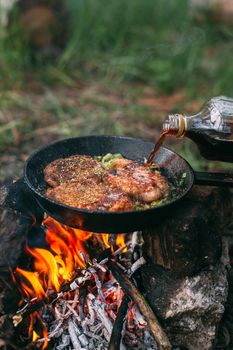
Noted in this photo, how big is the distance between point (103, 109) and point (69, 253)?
3447mm

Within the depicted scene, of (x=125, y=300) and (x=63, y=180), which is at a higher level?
(x=63, y=180)

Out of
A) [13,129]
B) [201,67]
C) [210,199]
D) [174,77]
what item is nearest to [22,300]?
[210,199]

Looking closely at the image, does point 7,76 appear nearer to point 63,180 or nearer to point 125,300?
point 63,180

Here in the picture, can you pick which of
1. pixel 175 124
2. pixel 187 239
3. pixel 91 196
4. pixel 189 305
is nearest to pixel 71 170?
pixel 91 196

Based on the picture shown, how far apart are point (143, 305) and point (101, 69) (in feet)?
16.2

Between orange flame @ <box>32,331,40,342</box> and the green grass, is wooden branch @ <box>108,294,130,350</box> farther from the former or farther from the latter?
the green grass

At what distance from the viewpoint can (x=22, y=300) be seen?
2916mm

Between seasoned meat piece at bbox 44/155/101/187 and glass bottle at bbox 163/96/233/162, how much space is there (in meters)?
0.58

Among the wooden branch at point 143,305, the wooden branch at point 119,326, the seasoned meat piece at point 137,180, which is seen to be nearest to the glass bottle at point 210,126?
the seasoned meat piece at point 137,180

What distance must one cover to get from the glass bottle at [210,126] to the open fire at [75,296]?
83 cm

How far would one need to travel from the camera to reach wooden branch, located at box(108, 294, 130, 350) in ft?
8.80

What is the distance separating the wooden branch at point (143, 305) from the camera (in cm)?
268

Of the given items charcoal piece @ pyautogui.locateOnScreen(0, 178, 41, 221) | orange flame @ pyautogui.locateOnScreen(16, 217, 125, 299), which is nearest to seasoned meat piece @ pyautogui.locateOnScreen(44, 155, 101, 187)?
charcoal piece @ pyautogui.locateOnScreen(0, 178, 41, 221)

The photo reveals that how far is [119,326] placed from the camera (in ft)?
9.05
